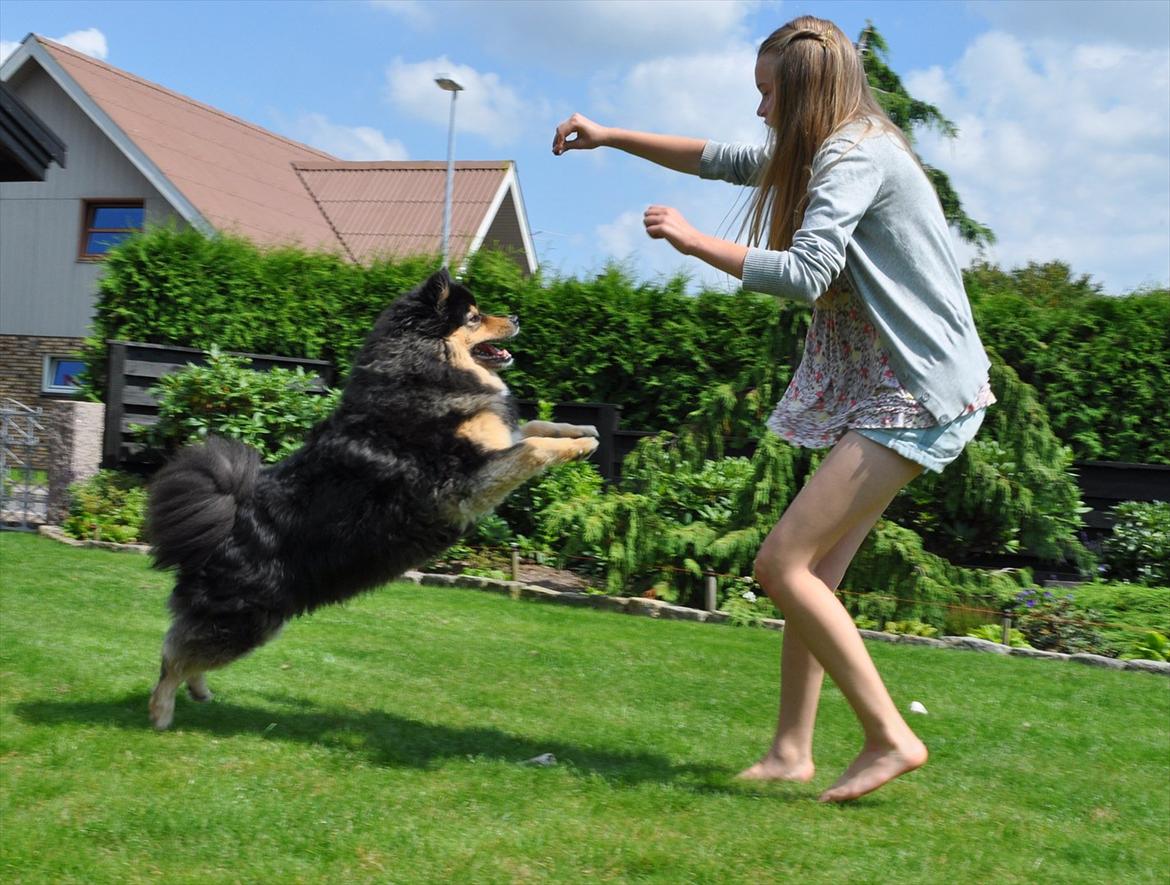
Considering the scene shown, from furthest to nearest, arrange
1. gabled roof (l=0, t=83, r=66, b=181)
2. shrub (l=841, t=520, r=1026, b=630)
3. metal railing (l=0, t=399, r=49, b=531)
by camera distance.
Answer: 1. metal railing (l=0, t=399, r=49, b=531)
2. shrub (l=841, t=520, r=1026, b=630)
3. gabled roof (l=0, t=83, r=66, b=181)

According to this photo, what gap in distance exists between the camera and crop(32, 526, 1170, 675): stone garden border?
6.79m

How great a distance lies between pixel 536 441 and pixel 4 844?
238 centimetres

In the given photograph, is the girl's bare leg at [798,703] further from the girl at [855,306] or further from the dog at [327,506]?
the dog at [327,506]

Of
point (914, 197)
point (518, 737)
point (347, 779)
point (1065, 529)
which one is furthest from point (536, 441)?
point (1065, 529)

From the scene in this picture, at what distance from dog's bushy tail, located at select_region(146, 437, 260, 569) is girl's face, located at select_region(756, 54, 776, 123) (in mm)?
2528

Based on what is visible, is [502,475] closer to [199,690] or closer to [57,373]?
[199,690]

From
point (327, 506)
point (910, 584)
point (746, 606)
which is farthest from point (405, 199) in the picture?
point (327, 506)

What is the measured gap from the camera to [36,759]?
3766mm

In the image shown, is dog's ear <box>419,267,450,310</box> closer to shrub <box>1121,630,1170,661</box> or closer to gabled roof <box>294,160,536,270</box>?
shrub <box>1121,630,1170,661</box>

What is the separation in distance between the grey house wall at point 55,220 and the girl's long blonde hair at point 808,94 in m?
19.0

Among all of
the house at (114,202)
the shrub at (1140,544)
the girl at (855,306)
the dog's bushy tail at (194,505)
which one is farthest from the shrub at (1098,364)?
the house at (114,202)

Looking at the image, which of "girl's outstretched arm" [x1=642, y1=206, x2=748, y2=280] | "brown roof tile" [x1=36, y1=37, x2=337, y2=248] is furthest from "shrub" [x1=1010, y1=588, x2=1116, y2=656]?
"brown roof tile" [x1=36, y1=37, x2=337, y2=248]

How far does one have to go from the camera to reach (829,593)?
356 cm

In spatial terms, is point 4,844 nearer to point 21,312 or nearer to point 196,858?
point 196,858
